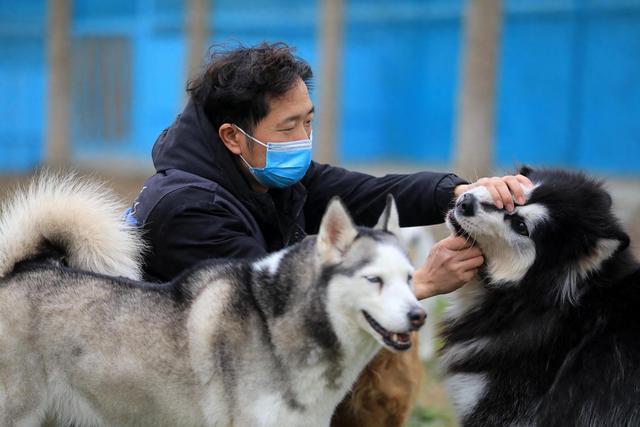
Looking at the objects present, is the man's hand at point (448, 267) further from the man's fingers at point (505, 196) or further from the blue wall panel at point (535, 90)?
the blue wall panel at point (535, 90)

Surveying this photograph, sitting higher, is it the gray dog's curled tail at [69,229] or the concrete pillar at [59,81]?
the gray dog's curled tail at [69,229]

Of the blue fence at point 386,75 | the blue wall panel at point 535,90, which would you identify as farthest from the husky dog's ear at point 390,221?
the blue wall panel at point 535,90

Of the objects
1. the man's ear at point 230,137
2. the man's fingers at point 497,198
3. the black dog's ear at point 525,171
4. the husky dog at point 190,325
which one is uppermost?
the man's ear at point 230,137

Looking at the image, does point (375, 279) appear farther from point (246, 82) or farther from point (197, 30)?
point (197, 30)

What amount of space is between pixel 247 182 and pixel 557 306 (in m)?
1.38

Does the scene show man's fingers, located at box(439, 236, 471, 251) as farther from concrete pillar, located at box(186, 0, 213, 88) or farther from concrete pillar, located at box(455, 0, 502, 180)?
concrete pillar, located at box(186, 0, 213, 88)

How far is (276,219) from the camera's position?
12.7 feet

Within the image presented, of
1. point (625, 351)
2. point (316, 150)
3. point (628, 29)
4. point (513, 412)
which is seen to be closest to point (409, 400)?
point (513, 412)

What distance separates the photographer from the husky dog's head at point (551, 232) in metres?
3.37

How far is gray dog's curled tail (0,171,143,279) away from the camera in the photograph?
3396 mm

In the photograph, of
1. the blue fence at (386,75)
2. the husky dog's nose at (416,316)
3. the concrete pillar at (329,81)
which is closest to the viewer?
the husky dog's nose at (416,316)

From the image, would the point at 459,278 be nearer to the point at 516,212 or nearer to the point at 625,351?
the point at 516,212

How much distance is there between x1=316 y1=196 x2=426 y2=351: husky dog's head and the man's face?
92cm

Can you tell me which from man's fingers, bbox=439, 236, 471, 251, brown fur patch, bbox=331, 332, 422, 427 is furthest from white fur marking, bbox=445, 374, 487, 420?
man's fingers, bbox=439, 236, 471, 251
